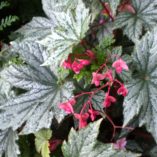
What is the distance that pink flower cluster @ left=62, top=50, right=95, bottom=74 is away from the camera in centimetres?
139

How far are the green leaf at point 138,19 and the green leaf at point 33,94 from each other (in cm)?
31

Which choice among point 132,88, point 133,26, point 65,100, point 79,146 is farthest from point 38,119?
point 133,26

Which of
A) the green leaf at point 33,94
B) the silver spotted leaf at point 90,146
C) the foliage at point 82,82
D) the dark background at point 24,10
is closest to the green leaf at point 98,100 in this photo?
the foliage at point 82,82

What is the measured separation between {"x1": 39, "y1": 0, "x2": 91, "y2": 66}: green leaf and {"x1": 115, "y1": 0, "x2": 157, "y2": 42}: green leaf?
0.81 feet

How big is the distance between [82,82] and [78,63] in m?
0.20

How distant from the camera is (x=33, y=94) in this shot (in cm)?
154

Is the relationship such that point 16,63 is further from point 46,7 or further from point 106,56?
point 106,56

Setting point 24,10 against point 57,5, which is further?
point 24,10

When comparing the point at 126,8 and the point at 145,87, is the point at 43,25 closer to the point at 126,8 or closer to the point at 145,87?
the point at 126,8

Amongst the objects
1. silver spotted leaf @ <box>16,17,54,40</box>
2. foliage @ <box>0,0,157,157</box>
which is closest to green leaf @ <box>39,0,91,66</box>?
foliage @ <box>0,0,157,157</box>

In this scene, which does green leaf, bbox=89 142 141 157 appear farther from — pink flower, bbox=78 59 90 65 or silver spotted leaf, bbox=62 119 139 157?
pink flower, bbox=78 59 90 65

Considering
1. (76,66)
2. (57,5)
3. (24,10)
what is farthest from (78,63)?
(24,10)

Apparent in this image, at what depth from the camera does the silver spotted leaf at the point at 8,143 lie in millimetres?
1638

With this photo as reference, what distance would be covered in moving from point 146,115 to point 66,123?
479 millimetres
